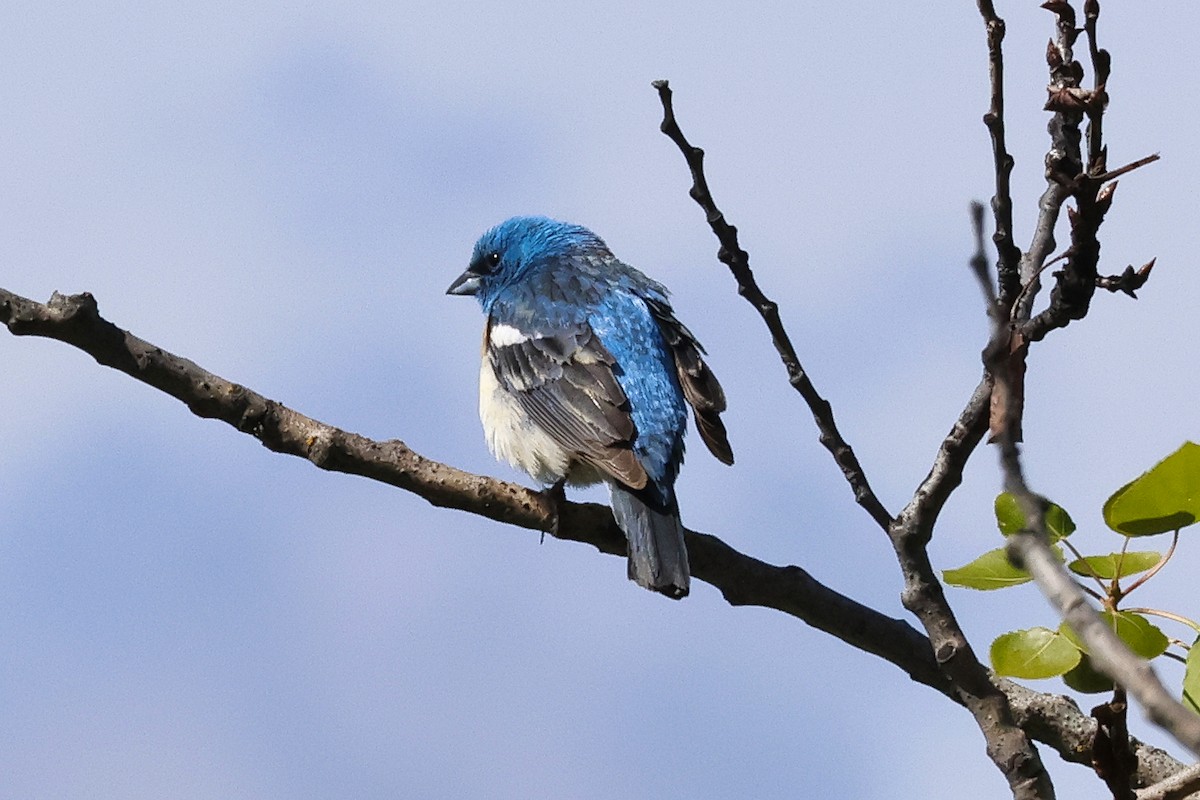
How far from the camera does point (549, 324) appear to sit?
6.85 meters

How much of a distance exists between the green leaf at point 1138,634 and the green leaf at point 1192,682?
0.27ft

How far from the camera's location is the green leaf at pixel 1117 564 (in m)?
3.19

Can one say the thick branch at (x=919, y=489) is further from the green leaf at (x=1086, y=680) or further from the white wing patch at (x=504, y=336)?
the white wing patch at (x=504, y=336)

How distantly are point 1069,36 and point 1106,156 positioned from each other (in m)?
0.29

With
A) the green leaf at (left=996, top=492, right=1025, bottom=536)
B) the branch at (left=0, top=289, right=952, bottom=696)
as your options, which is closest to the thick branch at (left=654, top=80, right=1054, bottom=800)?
the green leaf at (left=996, top=492, right=1025, bottom=536)

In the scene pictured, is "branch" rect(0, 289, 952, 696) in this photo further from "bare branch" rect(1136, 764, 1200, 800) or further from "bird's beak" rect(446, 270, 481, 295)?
"bird's beak" rect(446, 270, 481, 295)

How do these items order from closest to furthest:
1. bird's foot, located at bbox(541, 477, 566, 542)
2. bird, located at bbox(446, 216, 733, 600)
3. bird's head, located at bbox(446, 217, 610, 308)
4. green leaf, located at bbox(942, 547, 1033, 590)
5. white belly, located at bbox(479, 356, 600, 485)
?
green leaf, located at bbox(942, 547, 1033, 590)
bird's foot, located at bbox(541, 477, 566, 542)
bird, located at bbox(446, 216, 733, 600)
white belly, located at bbox(479, 356, 600, 485)
bird's head, located at bbox(446, 217, 610, 308)

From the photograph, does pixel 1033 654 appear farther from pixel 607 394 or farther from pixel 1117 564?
pixel 607 394

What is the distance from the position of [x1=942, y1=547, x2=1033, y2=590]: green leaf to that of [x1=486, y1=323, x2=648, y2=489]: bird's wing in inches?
90.2

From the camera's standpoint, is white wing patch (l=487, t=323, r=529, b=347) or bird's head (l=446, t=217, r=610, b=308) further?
bird's head (l=446, t=217, r=610, b=308)

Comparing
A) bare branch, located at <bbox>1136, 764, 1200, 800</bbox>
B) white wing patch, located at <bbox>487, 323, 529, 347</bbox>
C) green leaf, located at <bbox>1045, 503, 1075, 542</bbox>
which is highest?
white wing patch, located at <bbox>487, 323, 529, 347</bbox>

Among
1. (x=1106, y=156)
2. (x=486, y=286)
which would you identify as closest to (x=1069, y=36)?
(x=1106, y=156)

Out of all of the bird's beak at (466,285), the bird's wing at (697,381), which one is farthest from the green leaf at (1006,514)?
the bird's beak at (466,285)

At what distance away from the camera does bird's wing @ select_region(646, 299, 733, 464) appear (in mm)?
6070
